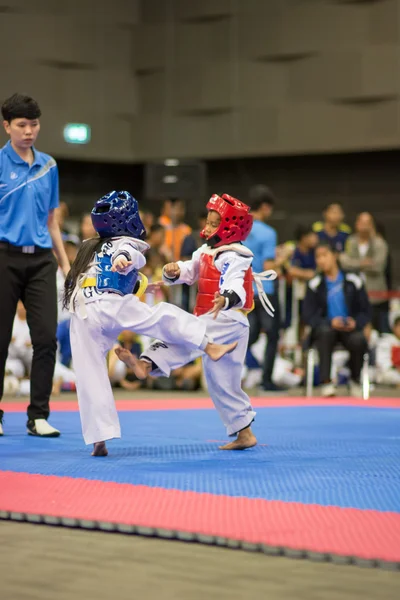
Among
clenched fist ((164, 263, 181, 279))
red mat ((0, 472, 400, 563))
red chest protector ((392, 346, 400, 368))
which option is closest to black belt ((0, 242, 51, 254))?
clenched fist ((164, 263, 181, 279))

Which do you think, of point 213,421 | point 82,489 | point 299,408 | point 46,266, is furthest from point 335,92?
point 82,489

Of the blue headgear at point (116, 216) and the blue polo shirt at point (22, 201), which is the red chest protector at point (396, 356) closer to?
the blue polo shirt at point (22, 201)

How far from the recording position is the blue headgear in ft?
15.2

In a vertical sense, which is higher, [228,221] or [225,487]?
[228,221]

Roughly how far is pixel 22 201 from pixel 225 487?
217cm

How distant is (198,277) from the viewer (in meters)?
4.95

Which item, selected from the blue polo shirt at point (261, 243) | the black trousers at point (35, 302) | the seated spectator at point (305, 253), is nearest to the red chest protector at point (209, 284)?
the black trousers at point (35, 302)

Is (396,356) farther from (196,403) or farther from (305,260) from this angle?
(196,403)

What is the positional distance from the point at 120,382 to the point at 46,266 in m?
4.71

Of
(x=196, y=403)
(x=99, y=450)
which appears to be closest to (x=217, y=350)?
(x=99, y=450)

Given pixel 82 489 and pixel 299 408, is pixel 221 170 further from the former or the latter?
pixel 82 489

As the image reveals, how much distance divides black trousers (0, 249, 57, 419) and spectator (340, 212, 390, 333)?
5167 millimetres

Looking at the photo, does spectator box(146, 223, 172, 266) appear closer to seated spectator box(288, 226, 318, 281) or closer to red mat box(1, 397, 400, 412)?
seated spectator box(288, 226, 318, 281)

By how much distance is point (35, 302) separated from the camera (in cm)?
Result: 531
